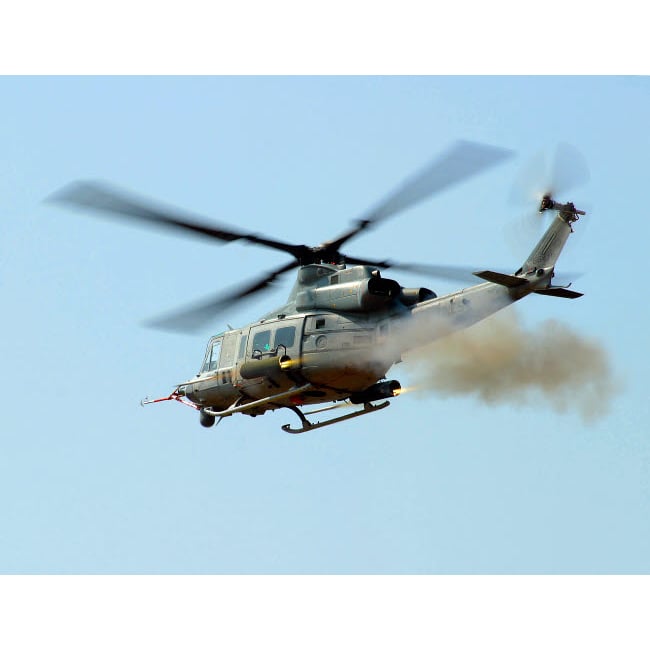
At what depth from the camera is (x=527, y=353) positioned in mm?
27016

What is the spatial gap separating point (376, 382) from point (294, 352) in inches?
66.5

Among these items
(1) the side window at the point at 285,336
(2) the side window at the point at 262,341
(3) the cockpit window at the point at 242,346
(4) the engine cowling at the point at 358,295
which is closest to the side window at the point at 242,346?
(3) the cockpit window at the point at 242,346

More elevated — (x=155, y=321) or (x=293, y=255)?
(x=293, y=255)

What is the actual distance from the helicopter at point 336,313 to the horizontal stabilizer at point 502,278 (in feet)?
0.08

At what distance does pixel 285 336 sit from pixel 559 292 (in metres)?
5.58

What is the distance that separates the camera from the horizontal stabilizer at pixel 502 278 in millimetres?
24612

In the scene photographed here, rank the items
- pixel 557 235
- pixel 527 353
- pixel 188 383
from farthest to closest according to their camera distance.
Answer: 1. pixel 188 383
2. pixel 527 353
3. pixel 557 235

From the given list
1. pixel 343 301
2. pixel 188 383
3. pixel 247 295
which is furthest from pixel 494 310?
pixel 188 383

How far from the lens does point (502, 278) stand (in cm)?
2491

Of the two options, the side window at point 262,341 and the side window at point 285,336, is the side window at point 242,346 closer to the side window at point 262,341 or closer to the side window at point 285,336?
the side window at point 262,341

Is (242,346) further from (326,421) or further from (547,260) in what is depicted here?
(547,260)

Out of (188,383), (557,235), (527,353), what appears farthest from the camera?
(188,383)

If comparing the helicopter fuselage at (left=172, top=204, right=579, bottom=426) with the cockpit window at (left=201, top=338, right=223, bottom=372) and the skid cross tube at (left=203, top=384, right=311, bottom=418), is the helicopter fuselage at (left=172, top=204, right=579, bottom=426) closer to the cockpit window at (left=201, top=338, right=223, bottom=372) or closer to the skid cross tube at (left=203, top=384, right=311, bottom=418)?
the skid cross tube at (left=203, top=384, right=311, bottom=418)

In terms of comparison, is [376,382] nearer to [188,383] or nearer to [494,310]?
[494,310]
